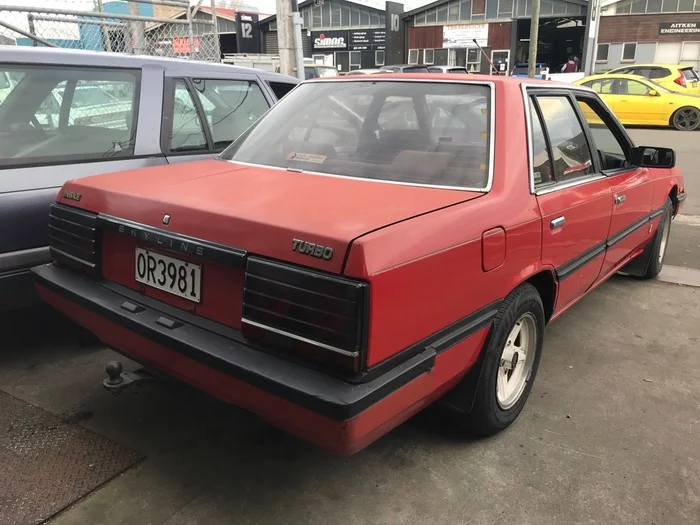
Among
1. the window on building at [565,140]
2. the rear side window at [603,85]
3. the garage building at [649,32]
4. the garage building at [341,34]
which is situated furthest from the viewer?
the garage building at [341,34]

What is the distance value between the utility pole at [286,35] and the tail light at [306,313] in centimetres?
644

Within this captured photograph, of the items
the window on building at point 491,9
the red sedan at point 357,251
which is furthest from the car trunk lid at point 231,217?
the window on building at point 491,9

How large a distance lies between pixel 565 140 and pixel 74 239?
2497 mm

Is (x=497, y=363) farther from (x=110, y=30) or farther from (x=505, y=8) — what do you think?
(x=505, y=8)

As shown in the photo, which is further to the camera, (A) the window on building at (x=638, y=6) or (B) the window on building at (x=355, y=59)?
(B) the window on building at (x=355, y=59)

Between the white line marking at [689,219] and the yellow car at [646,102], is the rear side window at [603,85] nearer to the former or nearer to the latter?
the yellow car at [646,102]

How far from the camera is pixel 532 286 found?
2680 millimetres

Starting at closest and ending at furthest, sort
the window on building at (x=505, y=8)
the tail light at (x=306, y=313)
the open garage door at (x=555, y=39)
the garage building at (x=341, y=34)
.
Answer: the tail light at (x=306, y=313) < the window on building at (x=505, y=8) < the open garage door at (x=555, y=39) < the garage building at (x=341, y=34)

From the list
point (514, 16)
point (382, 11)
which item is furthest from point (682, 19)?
point (382, 11)

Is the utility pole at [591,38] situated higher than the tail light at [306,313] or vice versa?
the utility pole at [591,38]

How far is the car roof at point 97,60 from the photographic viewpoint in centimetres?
321

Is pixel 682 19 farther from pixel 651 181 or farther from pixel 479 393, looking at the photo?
pixel 479 393

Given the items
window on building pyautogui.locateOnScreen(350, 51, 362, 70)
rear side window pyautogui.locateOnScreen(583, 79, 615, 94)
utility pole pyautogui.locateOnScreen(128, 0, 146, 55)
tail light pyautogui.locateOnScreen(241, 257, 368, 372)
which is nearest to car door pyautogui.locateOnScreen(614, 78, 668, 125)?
rear side window pyautogui.locateOnScreen(583, 79, 615, 94)

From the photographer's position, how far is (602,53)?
34531 mm
